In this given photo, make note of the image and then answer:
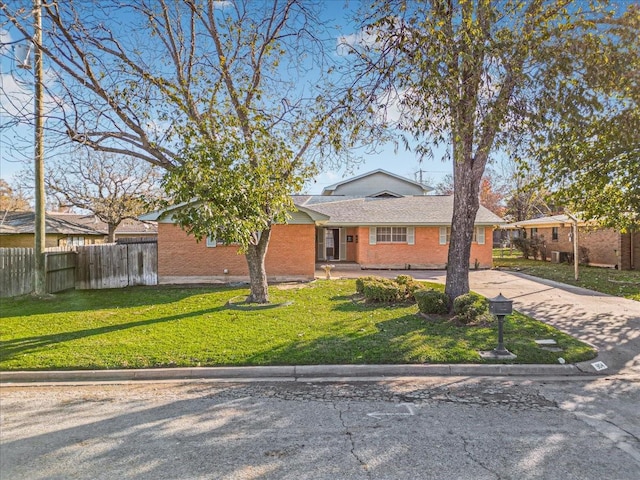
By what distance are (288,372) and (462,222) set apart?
5520mm

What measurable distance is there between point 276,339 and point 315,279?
28.2ft

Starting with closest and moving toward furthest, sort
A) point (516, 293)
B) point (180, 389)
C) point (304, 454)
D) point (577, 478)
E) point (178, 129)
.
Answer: point (577, 478) < point (304, 454) < point (180, 389) < point (178, 129) < point (516, 293)

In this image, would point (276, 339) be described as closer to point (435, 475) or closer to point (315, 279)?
point (435, 475)

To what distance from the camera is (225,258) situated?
16.0m

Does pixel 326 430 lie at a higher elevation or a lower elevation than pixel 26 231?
lower

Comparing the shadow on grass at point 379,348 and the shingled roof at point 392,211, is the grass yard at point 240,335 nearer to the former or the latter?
the shadow on grass at point 379,348

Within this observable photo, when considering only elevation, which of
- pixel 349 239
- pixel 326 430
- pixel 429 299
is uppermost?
pixel 349 239

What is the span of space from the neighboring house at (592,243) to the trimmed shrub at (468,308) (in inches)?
454

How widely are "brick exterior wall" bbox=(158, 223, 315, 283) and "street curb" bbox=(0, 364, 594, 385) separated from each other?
387 inches

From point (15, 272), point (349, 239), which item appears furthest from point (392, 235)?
point (15, 272)

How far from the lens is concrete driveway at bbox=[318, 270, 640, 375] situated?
269 inches

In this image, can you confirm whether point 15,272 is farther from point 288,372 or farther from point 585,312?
point 585,312

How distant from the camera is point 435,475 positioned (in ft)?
10.9

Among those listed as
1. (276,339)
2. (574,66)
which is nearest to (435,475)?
(276,339)
